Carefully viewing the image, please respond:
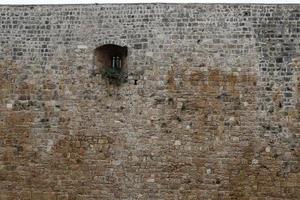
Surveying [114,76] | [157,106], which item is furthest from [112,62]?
[157,106]

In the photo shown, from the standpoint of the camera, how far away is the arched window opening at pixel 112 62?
11.9 m

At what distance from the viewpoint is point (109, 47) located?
1222 cm

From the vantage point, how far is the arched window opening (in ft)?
39.1

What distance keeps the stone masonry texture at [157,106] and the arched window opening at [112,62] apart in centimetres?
14

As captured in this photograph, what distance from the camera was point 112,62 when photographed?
40.5 ft

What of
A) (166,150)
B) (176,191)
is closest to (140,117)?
(166,150)

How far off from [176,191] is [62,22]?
4.17 metres

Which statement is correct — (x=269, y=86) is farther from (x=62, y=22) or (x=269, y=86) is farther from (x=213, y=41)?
(x=62, y=22)

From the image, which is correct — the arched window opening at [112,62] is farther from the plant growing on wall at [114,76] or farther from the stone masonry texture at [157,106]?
the stone masonry texture at [157,106]

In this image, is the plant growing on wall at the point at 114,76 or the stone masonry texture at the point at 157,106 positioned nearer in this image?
the stone masonry texture at the point at 157,106

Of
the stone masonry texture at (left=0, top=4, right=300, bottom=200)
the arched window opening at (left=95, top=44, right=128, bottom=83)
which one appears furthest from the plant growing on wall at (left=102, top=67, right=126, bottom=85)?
the stone masonry texture at (left=0, top=4, right=300, bottom=200)

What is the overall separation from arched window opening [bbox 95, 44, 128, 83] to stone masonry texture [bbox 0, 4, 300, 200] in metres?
0.14

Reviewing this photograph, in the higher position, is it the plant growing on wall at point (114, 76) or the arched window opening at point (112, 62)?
the arched window opening at point (112, 62)

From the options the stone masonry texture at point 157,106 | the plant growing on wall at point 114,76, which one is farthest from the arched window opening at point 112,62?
the stone masonry texture at point 157,106
